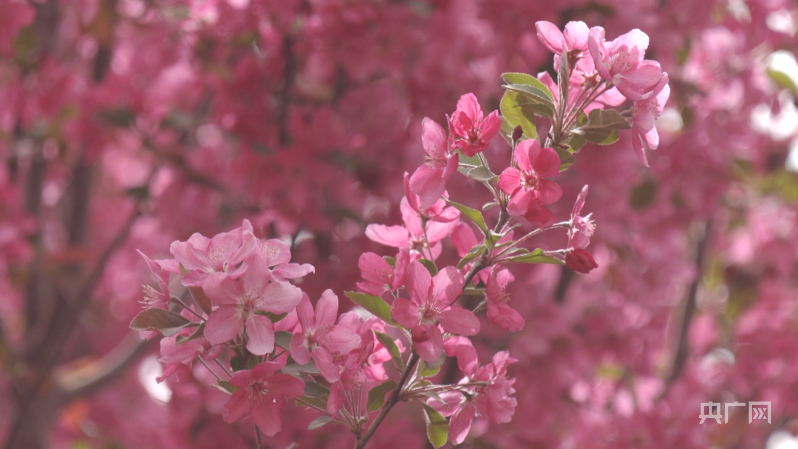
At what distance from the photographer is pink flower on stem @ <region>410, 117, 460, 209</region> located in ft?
2.24

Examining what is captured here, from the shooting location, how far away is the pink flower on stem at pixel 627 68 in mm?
686

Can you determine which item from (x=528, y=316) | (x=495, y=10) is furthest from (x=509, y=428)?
(x=495, y=10)

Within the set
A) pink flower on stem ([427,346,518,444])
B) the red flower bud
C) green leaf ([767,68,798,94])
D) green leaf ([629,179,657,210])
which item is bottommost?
green leaf ([629,179,657,210])

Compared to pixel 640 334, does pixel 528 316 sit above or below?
above

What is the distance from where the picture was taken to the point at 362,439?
667mm

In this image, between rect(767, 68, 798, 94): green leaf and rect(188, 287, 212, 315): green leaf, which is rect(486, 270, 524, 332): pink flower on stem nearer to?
rect(188, 287, 212, 315): green leaf

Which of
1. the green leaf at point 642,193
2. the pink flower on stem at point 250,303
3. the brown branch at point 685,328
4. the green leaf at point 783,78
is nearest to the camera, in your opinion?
the pink flower on stem at point 250,303

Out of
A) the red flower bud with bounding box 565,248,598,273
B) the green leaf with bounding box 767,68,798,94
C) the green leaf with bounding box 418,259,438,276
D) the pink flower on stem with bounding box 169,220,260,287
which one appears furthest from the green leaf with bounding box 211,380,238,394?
the green leaf with bounding box 767,68,798,94

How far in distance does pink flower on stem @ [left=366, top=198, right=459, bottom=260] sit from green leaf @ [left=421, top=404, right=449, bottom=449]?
6.4 inches

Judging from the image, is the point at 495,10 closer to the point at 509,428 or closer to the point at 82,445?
the point at 509,428

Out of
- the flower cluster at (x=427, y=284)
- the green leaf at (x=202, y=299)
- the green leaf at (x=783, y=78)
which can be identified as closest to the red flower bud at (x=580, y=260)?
the flower cluster at (x=427, y=284)

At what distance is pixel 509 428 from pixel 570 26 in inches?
50.3

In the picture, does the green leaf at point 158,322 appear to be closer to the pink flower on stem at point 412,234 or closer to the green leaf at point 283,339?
the green leaf at point 283,339

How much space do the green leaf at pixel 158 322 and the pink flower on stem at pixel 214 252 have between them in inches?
1.9
